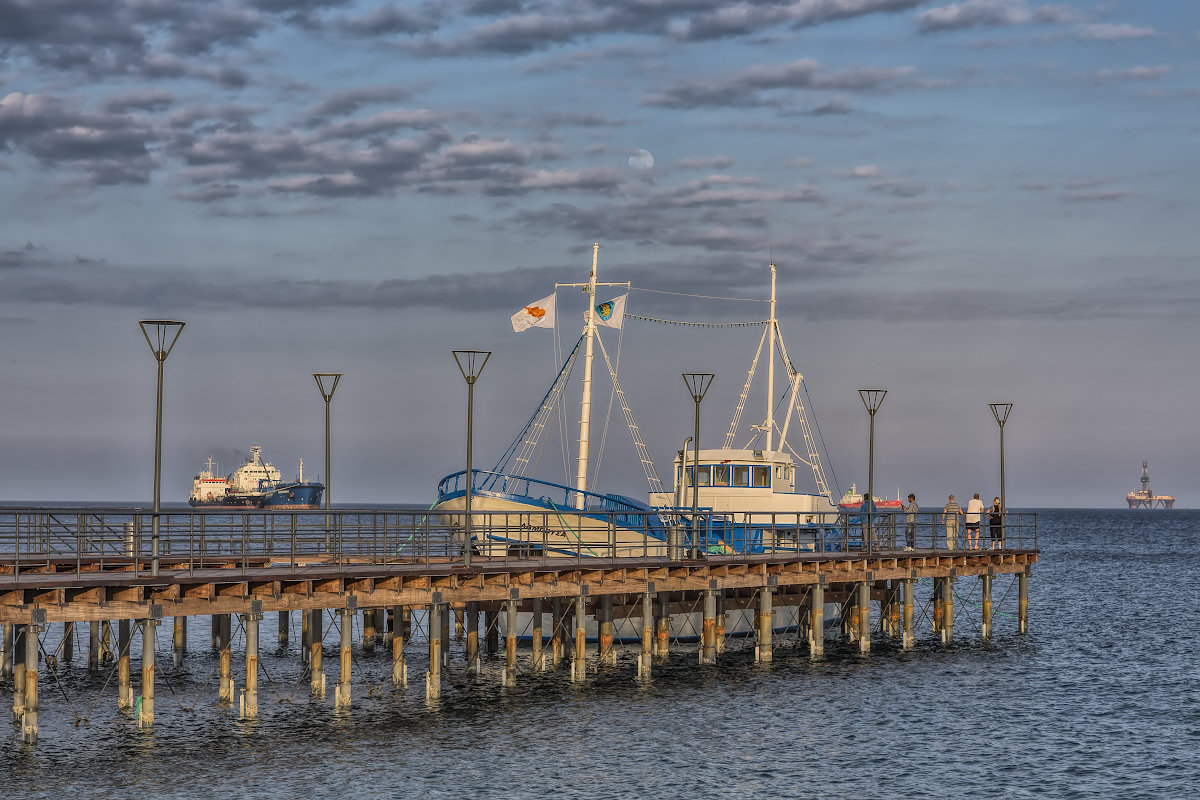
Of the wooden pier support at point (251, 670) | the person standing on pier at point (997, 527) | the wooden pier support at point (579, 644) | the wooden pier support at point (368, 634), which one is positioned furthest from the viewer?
the person standing on pier at point (997, 527)

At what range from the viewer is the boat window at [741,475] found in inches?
1816

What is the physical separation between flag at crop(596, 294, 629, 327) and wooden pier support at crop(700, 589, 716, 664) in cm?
1279

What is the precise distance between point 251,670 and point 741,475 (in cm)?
2276

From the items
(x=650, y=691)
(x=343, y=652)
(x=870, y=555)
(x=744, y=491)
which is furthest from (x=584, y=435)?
(x=343, y=652)

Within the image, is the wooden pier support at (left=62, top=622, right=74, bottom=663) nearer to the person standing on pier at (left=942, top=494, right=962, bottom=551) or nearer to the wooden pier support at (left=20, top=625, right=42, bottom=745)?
the wooden pier support at (left=20, top=625, right=42, bottom=745)

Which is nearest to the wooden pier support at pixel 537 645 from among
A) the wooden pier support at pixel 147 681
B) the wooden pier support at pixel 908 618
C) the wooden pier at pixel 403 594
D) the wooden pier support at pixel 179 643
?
the wooden pier at pixel 403 594

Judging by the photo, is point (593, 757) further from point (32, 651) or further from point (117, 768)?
point (32, 651)

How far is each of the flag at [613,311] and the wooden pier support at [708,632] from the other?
12.8 meters

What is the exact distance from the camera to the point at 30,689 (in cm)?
2345

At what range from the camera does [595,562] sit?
33.1 meters

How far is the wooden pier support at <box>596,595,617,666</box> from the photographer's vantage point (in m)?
34.2

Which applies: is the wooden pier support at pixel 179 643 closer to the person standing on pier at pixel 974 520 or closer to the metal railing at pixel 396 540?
the metal railing at pixel 396 540

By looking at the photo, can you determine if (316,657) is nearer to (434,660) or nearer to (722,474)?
(434,660)

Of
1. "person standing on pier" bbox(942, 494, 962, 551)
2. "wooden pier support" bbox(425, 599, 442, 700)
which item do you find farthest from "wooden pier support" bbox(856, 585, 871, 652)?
"wooden pier support" bbox(425, 599, 442, 700)
